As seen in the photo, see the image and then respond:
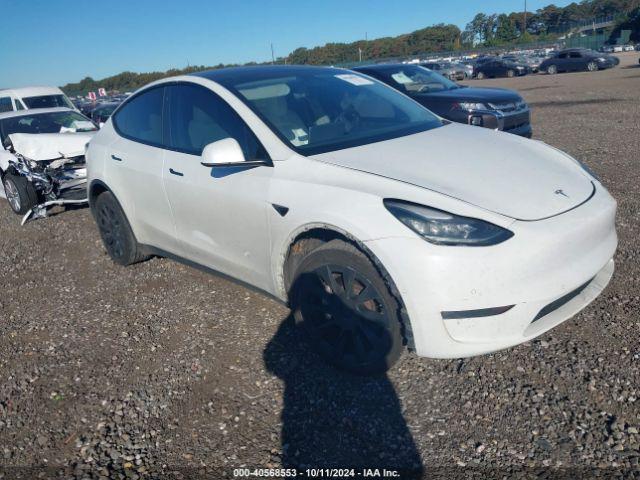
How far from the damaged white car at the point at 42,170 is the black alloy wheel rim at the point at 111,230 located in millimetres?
2194

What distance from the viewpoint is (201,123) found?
3678 mm

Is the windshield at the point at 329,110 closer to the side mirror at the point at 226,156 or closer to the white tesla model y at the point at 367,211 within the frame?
the white tesla model y at the point at 367,211

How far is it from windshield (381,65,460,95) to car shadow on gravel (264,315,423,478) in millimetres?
7393

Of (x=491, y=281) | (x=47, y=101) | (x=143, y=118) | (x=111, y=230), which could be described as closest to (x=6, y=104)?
(x=47, y=101)

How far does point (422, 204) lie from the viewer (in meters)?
2.55

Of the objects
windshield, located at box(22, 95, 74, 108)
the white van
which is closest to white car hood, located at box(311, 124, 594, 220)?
the white van

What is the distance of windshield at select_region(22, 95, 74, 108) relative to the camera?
14.3m

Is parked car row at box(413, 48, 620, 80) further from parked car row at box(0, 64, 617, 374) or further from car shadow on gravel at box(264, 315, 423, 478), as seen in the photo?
car shadow on gravel at box(264, 315, 423, 478)

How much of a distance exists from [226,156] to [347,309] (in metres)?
1.14

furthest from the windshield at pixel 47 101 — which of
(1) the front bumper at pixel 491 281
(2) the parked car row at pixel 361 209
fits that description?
(1) the front bumper at pixel 491 281

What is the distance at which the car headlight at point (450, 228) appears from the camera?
2.46 meters

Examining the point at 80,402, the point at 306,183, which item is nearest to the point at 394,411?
the point at 306,183

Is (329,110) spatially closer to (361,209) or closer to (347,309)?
(361,209)

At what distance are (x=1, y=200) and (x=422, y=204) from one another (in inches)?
374
